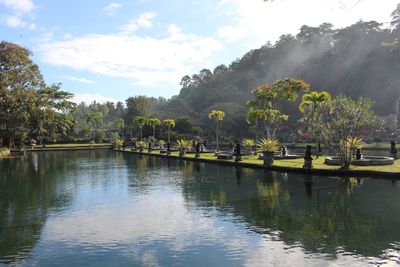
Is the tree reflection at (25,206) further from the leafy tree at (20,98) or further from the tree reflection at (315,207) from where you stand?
the leafy tree at (20,98)

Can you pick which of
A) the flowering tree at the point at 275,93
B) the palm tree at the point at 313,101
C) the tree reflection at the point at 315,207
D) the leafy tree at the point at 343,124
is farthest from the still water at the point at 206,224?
the flowering tree at the point at 275,93

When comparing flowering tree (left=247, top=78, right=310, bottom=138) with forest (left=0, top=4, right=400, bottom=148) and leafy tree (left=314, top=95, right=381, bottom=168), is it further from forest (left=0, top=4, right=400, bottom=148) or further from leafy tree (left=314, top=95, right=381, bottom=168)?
Result: forest (left=0, top=4, right=400, bottom=148)

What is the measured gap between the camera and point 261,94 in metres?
37.5

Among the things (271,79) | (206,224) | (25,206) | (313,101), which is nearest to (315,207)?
(206,224)

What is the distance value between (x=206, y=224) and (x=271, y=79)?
100081mm

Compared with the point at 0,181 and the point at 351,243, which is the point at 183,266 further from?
the point at 0,181

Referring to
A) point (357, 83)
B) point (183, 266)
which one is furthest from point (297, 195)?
point (357, 83)

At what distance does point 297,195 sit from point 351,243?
21.6 ft

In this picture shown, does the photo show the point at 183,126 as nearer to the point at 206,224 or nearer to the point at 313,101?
the point at 313,101

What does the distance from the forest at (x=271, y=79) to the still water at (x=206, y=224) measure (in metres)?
39.3

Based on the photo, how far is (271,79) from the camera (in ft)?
357

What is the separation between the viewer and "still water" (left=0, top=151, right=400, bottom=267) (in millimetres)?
8570

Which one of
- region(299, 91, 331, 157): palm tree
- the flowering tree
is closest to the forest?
the flowering tree

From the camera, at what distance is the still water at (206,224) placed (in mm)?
8570
